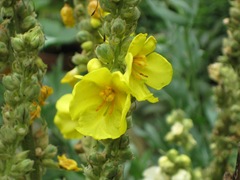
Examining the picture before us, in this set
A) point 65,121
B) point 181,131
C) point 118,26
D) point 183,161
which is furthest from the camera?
point 181,131

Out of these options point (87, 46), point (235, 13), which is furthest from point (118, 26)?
point (235, 13)

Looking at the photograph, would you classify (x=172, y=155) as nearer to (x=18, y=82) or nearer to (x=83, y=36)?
(x=83, y=36)

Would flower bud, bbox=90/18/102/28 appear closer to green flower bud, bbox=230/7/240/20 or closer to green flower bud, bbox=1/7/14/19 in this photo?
green flower bud, bbox=1/7/14/19

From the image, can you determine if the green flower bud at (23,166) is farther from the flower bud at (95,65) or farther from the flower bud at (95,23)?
the flower bud at (95,23)

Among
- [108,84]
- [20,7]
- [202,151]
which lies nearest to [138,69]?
[108,84]

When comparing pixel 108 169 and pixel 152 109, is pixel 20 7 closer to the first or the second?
pixel 108 169

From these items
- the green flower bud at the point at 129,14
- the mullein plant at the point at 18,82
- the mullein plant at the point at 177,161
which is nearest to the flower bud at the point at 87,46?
the mullein plant at the point at 18,82
